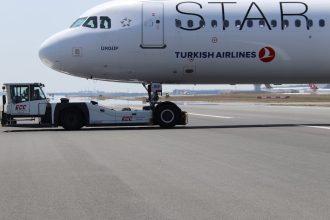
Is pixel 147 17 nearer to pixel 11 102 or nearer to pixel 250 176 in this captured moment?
pixel 11 102

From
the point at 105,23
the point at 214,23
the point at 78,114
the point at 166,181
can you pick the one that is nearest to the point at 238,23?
the point at 214,23

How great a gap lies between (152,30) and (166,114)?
3.45 metres

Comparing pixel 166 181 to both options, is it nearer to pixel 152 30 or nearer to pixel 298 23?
pixel 152 30

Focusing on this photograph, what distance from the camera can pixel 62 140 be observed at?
19.0 meters

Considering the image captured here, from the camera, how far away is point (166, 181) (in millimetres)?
9914

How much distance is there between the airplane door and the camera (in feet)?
79.6

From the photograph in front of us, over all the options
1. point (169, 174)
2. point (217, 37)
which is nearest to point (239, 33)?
point (217, 37)

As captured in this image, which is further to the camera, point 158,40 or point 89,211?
point 158,40

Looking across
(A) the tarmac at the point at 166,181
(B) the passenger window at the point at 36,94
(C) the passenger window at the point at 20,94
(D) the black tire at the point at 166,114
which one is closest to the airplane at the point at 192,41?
(B) the passenger window at the point at 36,94

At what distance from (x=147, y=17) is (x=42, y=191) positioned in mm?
16194

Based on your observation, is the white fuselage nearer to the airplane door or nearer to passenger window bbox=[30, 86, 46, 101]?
the airplane door

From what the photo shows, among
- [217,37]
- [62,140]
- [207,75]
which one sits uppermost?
[217,37]

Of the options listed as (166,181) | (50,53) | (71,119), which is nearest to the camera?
(166,181)

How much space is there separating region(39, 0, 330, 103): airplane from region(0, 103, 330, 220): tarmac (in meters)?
7.70
